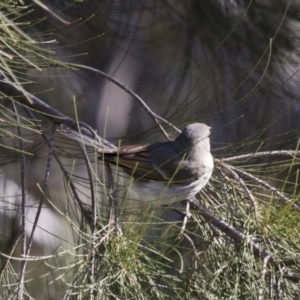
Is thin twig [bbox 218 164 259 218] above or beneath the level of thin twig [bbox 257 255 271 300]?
above

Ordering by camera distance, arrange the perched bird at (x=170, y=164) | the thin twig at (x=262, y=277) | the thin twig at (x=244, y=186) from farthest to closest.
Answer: the perched bird at (x=170, y=164)
the thin twig at (x=244, y=186)
the thin twig at (x=262, y=277)

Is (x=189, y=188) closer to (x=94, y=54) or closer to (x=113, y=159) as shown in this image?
(x=113, y=159)

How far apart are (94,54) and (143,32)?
54 centimetres

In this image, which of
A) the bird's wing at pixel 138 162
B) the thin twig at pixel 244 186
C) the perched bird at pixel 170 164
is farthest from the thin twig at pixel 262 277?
the bird's wing at pixel 138 162

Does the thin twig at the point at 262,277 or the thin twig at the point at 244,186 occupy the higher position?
the thin twig at the point at 244,186

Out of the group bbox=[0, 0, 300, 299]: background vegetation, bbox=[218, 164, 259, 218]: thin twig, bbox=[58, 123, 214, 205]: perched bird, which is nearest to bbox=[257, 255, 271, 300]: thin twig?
bbox=[0, 0, 300, 299]: background vegetation

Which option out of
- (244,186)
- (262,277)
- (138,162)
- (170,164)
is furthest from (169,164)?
(262,277)

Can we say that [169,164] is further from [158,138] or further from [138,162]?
[158,138]

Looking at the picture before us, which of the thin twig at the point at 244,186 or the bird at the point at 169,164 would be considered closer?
the thin twig at the point at 244,186

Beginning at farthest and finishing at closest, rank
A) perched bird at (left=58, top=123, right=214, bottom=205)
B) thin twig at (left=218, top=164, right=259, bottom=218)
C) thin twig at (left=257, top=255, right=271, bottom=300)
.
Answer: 1. perched bird at (left=58, top=123, right=214, bottom=205)
2. thin twig at (left=218, top=164, right=259, bottom=218)
3. thin twig at (left=257, top=255, right=271, bottom=300)

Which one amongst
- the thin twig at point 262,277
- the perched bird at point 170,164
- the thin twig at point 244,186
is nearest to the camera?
the thin twig at point 262,277

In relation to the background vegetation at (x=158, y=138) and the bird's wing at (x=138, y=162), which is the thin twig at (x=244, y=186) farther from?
the bird's wing at (x=138, y=162)

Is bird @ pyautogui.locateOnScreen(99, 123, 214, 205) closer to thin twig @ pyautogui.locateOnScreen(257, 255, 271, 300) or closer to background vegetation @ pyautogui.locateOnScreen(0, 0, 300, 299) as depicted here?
background vegetation @ pyautogui.locateOnScreen(0, 0, 300, 299)

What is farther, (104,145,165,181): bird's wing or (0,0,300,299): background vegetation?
(104,145,165,181): bird's wing
